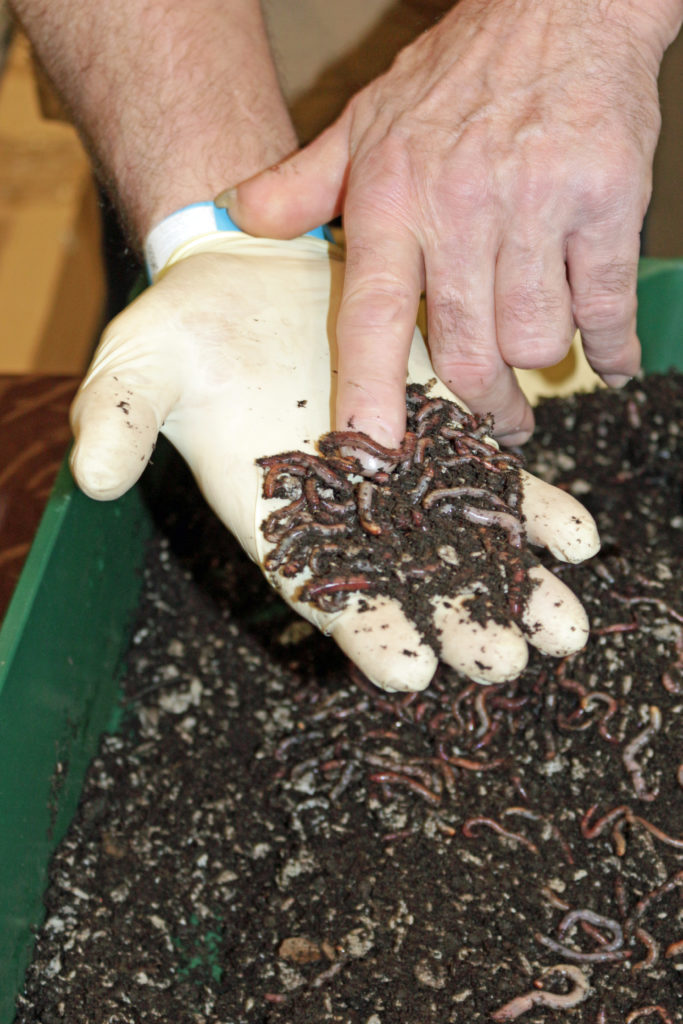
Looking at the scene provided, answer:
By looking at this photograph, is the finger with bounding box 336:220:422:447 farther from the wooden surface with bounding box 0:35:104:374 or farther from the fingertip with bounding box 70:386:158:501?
the wooden surface with bounding box 0:35:104:374

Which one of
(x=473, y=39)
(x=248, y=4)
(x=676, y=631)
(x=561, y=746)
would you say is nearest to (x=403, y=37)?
(x=248, y=4)

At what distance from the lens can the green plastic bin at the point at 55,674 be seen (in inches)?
144

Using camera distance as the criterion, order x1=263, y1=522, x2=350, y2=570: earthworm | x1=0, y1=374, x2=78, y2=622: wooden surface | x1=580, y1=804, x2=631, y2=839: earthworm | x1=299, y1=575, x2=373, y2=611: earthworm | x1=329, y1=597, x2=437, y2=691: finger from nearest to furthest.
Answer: x1=329, y1=597, x2=437, y2=691: finger → x1=299, y1=575, x2=373, y2=611: earthworm → x1=263, y1=522, x2=350, y2=570: earthworm → x1=580, y1=804, x2=631, y2=839: earthworm → x1=0, y1=374, x2=78, y2=622: wooden surface

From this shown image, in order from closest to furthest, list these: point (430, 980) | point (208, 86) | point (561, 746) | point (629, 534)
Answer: point (430, 980), point (561, 746), point (208, 86), point (629, 534)

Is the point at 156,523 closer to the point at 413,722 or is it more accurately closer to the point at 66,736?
the point at 66,736

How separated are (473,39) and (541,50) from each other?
27 centimetres

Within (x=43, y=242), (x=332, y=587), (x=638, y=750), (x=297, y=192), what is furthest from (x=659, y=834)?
(x=43, y=242)

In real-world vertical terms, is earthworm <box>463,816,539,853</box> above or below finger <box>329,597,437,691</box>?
below

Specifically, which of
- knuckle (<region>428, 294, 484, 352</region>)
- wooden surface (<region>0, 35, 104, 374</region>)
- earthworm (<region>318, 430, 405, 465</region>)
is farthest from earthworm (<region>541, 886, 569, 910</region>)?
wooden surface (<region>0, 35, 104, 374</region>)

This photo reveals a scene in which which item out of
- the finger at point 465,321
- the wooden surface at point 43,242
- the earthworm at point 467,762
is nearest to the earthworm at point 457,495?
the finger at point 465,321

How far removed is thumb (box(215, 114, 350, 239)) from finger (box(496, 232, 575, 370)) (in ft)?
2.79

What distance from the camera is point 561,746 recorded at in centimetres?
413

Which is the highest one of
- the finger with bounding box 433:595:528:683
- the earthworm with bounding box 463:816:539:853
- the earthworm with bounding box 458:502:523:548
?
the earthworm with bounding box 458:502:523:548

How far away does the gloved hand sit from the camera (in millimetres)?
3121
